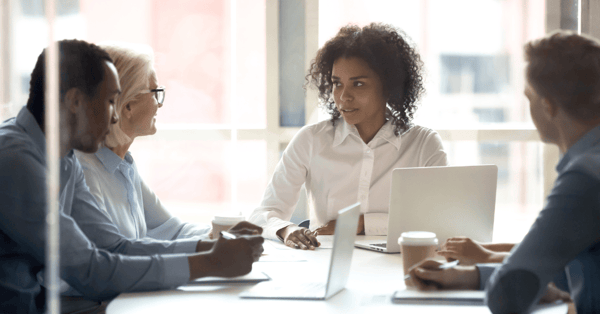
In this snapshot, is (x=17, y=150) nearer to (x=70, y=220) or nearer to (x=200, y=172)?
(x=70, y=220)

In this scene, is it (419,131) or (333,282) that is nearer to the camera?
(333,282)

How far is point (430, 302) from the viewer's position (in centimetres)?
114

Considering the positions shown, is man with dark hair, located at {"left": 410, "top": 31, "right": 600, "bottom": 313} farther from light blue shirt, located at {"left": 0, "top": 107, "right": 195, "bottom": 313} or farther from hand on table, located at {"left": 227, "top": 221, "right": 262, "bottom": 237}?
light blue shirt, located at {"left": 0, "top": 107, "right": 195, "bottom": 313}

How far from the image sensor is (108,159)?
1.74 m

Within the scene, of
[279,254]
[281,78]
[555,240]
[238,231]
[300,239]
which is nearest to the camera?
[555,240]

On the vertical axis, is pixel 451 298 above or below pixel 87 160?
below

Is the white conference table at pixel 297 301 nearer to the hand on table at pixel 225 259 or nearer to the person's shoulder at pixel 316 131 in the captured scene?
the hand on table at pixel 225 259

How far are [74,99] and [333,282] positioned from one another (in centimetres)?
75

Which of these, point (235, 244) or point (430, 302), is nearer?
point (430, 302)

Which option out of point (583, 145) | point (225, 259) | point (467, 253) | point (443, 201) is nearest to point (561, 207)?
point (583, 145)

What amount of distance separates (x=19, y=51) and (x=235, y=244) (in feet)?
7.92

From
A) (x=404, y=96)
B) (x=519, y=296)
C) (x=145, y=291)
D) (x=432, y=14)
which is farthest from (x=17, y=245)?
(x=432, y=14)

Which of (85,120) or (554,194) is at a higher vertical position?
(85,120)

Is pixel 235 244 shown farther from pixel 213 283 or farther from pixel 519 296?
pixel 519 296
